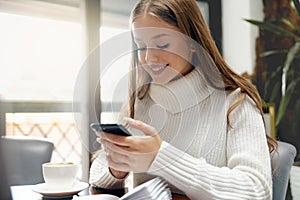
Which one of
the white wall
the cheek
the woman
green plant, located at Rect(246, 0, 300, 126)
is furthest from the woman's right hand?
the white wall

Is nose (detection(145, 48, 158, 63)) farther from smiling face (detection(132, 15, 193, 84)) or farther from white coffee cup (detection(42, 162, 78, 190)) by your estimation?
white coffee cup (detection(42, 162, 78, 190))

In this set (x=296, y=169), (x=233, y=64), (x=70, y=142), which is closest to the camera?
(x=296, y=169)

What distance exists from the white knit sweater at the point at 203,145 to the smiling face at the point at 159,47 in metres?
0.04

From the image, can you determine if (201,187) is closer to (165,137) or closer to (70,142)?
(165,137)

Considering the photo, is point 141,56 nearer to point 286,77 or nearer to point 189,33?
point 189,33

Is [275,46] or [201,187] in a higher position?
[275,46]

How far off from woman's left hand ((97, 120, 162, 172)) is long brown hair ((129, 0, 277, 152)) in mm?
200

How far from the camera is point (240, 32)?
1.96 m

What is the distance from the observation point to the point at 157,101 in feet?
2.38

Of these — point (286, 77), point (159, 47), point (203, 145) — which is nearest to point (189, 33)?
point (159, 47)

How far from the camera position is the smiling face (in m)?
0.61

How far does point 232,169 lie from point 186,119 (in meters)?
0.14

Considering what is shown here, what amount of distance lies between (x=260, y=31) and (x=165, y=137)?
1401 mm

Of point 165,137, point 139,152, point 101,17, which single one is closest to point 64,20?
point 101,17
